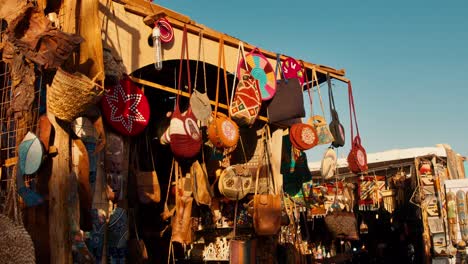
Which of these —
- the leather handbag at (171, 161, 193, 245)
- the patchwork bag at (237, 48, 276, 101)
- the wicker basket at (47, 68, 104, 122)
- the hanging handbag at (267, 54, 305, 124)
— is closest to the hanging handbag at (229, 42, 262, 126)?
the patchwork bag at (237, 48, 276, 101)

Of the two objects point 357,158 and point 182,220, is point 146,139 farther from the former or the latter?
point 357,158

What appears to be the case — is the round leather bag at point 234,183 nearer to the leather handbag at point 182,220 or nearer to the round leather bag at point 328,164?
the leather handbag at point 182,220

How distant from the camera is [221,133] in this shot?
19.0ft

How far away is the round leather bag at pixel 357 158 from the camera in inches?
299

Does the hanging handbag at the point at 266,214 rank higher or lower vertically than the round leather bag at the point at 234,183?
lower

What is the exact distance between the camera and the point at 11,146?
4871 mm

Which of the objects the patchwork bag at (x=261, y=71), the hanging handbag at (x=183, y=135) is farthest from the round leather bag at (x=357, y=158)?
the hanging handbag at (x=183, y=135)

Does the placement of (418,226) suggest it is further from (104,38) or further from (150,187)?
(104,38)

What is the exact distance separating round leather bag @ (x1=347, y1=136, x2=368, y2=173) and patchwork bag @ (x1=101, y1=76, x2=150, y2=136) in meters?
3.41

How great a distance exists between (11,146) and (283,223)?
372 cm

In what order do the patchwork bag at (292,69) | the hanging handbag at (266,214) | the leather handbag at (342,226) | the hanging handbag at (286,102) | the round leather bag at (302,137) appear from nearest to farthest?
the hanging handbag at (266,214) → the round leather bag at (302,137) → the hanging handbag at (286,102) → the patchwork bag at (292,69) → the leather handbag at (342,226)

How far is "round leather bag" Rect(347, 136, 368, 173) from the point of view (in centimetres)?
759

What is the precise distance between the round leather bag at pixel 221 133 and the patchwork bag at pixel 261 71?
1.15 m

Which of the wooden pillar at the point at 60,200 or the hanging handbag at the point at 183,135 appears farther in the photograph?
the hanging handbag at the point at 183,135
